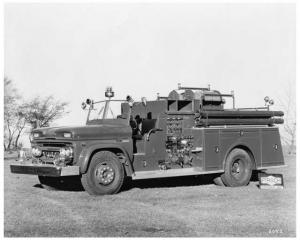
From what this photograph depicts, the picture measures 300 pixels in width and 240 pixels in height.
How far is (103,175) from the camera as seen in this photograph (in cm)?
1113

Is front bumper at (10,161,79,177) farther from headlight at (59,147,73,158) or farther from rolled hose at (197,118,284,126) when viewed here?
rolled hose at (197,118,284,126)

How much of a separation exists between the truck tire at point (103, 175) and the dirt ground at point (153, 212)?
0.75 ft

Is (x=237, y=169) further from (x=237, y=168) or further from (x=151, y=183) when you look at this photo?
(x=151, y=183)

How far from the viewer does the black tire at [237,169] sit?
1325 cm

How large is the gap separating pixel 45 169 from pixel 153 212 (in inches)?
108

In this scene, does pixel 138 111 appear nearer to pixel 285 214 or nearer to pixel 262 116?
pixel 262 116

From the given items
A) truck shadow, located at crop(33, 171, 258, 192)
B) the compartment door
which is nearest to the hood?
truck shadow, located at crop(33, 171, 258, 192)

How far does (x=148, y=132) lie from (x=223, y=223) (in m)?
4.50

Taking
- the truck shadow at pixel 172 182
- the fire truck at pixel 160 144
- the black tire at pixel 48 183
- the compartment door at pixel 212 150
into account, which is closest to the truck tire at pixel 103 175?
the fire truck at pixel 160 144

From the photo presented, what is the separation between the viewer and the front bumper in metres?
10.7

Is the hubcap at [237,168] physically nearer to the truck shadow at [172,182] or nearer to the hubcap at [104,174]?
the truck shadow at [172,182]

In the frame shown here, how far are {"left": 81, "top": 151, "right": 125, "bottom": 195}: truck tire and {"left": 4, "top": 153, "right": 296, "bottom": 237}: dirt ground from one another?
228 mm

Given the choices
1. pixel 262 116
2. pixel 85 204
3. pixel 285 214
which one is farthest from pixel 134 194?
pixel 262 116

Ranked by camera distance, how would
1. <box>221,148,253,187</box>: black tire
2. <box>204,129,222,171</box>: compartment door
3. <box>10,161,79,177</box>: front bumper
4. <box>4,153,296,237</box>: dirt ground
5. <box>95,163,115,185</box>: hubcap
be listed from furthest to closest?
<box>221,148,253,187</box>: black tire, <box>204,129,222,171</box>: compartment door, <box>95,163,115,185</box>: hubcap, <box>10,161,79,177</box>: front bumper, <box>4,153,296,237</box>: dirt ground
